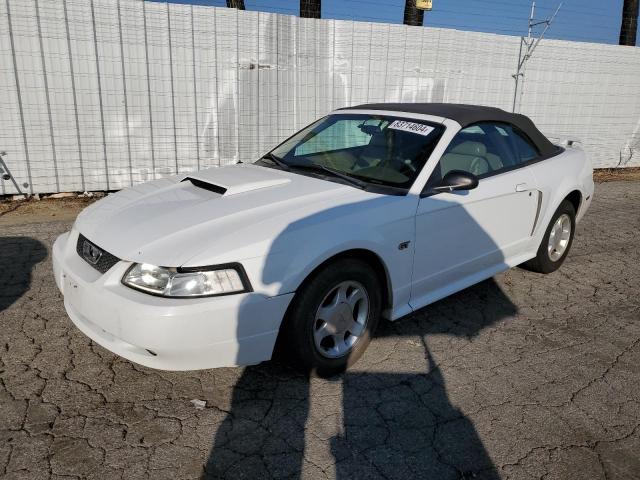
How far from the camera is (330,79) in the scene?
8.38 metres

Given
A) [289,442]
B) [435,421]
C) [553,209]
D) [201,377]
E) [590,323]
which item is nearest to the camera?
[289,442]

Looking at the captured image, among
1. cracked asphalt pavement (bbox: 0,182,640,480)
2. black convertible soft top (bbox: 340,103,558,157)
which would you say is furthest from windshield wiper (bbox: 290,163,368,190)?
cracked asphalt pavement (bbox: 0,182,640,480)

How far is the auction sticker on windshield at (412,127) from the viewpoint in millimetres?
3783

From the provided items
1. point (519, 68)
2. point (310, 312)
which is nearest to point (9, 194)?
point (310, 312)

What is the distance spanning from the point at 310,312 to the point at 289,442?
0.68m

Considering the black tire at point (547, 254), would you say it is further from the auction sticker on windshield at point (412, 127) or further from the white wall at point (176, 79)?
the white wall at point (176, 79)

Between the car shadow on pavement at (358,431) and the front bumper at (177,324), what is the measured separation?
1.14ft

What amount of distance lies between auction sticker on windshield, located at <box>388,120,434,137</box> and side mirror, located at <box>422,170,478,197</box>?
44 centimetres

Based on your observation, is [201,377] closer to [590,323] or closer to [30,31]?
[590,323]

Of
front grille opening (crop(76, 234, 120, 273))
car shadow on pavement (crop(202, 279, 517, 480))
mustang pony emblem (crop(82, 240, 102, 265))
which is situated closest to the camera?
car shadow on pavement (crop(202, 279, 517, 480))

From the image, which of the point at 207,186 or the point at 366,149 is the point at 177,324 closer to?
the point at 207,186

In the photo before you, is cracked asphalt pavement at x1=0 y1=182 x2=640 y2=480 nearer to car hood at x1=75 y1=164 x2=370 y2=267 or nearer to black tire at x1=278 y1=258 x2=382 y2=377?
black tire at x1=278 y1=258 x2=382 y2=377

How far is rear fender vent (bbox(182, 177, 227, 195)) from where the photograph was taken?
3.42 m

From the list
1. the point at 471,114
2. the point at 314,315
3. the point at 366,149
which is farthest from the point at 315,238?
the point at 471,114
